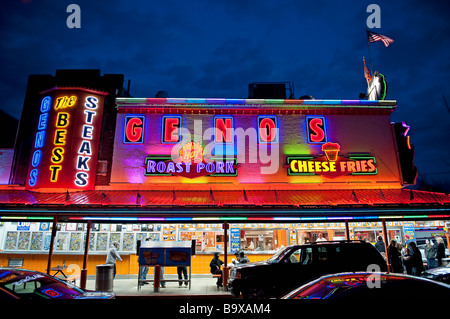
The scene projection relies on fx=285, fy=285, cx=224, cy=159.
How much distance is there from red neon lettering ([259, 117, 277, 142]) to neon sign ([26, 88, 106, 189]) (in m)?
9.10

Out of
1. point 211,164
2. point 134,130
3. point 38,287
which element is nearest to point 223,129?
point 211,164

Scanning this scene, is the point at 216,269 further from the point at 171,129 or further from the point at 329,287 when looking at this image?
the point at 329,287

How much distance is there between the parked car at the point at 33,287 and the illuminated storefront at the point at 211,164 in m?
6.89

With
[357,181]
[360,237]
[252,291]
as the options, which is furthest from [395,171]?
[252,291]

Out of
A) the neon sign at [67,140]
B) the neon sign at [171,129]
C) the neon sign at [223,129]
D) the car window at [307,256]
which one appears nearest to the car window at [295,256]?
the car window at [307,256]

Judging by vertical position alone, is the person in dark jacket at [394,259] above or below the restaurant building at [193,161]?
below

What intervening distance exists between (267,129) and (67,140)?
10.8 m

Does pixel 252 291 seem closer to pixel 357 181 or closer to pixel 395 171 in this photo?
pixel 357 181

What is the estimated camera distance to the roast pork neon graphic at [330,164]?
15.4m

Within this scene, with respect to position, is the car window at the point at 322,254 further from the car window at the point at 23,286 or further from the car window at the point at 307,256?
the car window at the point at 23,286

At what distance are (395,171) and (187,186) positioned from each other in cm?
1158
